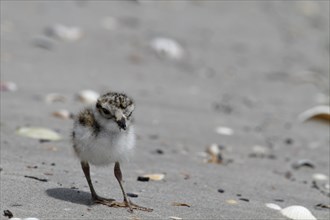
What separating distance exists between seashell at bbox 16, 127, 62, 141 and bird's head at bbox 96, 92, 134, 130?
5.64 feet

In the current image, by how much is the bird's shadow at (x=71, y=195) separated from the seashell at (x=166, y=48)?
Answer: 214 inches

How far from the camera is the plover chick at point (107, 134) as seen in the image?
159 inches

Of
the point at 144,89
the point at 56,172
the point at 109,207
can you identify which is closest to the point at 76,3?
the point at 144,89

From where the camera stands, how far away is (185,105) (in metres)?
7.86

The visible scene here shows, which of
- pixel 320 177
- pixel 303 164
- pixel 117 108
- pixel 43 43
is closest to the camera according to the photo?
pixel 117 108

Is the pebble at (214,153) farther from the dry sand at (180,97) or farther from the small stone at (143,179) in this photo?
the small stone at (143,179)

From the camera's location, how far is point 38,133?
5.71 metres

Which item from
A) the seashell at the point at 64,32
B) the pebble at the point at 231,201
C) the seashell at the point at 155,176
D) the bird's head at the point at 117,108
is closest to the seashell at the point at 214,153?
the seashell at the point at 155,176

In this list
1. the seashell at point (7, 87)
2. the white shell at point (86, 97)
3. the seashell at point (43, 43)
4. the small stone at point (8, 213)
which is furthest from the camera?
the seashell at point (43, 43)

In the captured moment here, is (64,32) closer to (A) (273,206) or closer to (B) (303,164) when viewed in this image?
(B) (303,164)

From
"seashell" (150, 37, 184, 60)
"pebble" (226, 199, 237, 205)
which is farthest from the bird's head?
"seashell" (150, 37, 184, 60)

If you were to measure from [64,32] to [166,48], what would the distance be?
134 centimetres

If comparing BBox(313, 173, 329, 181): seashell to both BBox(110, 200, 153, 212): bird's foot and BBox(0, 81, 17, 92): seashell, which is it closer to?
BBox(110, 200, 153, 212): bird's foot

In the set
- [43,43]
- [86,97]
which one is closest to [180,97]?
[86,97]
